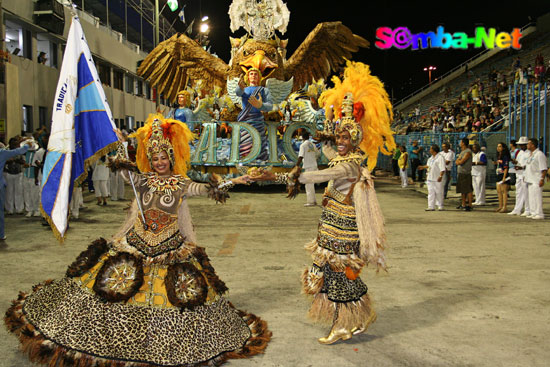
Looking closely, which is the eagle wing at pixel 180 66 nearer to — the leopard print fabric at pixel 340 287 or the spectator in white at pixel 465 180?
the spectator in white at pixel 465 180

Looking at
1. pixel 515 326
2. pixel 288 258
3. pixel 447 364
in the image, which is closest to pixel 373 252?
pixel 447 364

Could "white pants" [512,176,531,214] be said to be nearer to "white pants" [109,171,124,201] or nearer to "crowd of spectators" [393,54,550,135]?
"crowd of spectators" [393,54,550,135]

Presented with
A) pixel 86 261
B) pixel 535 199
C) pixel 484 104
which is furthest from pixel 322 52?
pixel 86 261

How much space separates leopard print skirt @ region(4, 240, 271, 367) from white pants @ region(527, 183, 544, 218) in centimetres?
927

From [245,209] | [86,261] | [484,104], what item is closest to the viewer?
[86,261]

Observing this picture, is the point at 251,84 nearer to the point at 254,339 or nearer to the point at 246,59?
the point at 246,59

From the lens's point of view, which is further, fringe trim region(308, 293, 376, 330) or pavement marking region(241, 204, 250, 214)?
pavement marking region(241, 204, 250, 214)

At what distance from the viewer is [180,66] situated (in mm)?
19312

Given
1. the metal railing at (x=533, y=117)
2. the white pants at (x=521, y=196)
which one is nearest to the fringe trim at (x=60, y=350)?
the white pants at (x=521, y=196)

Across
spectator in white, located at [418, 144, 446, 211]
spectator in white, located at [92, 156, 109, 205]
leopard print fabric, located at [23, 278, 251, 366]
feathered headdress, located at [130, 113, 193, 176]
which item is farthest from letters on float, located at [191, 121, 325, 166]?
leopard print fabric, located at [23, 278, 251, 366]

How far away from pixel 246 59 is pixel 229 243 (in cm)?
1010

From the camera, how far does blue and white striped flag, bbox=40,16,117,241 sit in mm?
4398

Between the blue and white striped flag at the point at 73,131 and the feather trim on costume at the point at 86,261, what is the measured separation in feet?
0.89

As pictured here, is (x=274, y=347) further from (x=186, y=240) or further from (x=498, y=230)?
(x=498, y=230)
